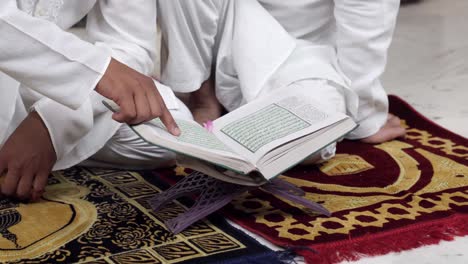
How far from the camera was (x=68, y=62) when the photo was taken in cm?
139

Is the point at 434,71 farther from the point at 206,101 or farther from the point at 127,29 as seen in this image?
the point at 127,29

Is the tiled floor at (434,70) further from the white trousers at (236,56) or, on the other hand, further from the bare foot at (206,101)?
the bare foot at (206,101)

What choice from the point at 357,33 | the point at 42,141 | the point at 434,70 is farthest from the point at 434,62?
the point at 42,141

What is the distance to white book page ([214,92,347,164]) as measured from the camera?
4.93 feet

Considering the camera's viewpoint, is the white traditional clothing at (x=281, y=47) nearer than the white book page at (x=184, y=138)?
No

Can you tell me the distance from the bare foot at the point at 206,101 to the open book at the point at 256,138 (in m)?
0.41

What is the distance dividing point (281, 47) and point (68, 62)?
67 centimetres

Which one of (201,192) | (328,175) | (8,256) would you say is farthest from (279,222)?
(8,256)

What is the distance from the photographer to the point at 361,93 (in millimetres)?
2020

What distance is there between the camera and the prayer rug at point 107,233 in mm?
1417

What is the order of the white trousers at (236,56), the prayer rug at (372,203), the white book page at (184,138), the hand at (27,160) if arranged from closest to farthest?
the white book page at (184,138) → the prayer rug at (372,203) → the hand at (27,160) → the white trousers at (236,56)

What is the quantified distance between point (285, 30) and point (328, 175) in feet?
1.24

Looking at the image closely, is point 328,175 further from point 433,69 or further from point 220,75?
point 433,69

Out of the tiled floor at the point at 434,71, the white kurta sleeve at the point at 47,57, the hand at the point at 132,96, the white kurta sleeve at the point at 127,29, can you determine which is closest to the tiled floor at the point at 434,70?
the tiled floor at the point at 434,71
